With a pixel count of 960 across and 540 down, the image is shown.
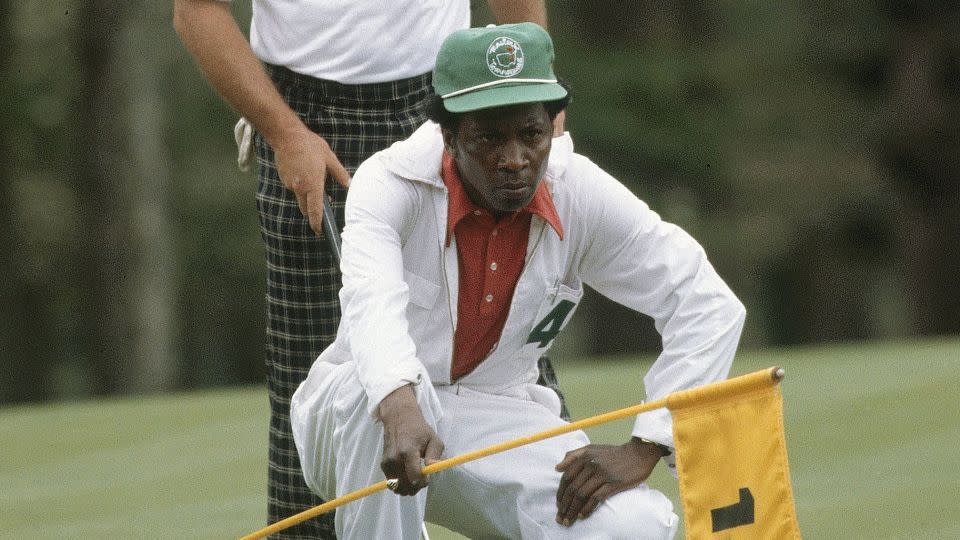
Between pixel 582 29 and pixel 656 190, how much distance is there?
7.81 ft

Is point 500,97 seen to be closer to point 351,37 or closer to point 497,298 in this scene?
point 497,298

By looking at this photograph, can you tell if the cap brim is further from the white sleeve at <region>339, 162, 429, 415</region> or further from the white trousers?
the white trousers

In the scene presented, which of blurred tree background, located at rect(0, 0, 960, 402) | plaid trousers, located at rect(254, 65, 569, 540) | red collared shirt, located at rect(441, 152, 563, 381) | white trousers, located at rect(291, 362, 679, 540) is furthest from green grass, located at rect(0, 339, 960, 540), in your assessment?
blurred tree background, located at rect(0, 0, 960, 402)

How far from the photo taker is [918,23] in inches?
870

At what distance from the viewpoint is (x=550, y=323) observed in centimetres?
407

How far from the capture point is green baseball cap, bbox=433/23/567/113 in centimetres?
377

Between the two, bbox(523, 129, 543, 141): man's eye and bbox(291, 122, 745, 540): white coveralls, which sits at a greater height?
bbox(523, 129, 543, 141): man's eye

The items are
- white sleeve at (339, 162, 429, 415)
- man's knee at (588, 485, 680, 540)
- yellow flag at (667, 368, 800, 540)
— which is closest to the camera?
yellow flag at (667, 368, 800, 540)

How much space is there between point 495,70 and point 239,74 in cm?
94

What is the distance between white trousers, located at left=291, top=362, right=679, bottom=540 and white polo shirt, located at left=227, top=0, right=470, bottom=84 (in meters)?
0.95

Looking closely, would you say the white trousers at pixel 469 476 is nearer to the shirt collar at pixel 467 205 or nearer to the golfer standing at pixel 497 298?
the golfer standing at pixel 497 298

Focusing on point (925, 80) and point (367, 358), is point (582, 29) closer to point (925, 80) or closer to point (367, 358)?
point (925, 80)

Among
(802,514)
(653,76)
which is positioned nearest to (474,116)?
(802,514)

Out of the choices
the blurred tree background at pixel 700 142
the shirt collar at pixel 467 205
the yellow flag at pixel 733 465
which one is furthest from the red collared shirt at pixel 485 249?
the blurred tree background at pixel 700 142
